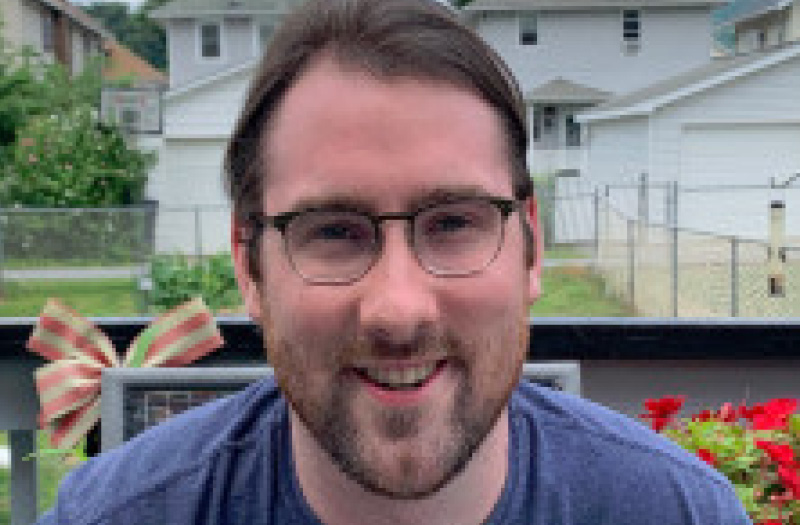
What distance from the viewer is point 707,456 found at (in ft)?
6.81

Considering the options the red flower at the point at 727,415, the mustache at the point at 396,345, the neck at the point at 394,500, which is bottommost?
the red flower at the point at 727,415

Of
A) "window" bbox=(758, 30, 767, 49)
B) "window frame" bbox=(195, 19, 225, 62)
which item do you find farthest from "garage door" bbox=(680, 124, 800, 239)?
"window" bbox=(758, 30, 767, 49)

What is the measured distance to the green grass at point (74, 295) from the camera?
16.8 metres

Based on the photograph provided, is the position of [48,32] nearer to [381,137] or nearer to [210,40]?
[210,40]

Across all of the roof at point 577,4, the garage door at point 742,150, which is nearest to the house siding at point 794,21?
the roof at point 577,4

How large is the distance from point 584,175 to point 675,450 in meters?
30.6

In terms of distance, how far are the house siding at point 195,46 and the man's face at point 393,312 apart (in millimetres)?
35716

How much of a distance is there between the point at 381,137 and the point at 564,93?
32597mm

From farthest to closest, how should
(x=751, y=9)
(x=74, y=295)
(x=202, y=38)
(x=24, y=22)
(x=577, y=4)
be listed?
(x=751, y=9) < (x=24, y=22) < (x=202, y=38) < (x=577, y=4) < (x=74, y=295)

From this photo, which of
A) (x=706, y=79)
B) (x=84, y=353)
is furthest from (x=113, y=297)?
(x=84, y=353)

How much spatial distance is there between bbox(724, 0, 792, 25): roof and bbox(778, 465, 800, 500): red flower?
3786 centimetres

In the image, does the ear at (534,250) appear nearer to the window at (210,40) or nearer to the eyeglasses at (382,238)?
the eyeglasses at (382,238)

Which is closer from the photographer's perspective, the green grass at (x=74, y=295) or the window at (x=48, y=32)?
the green grass at (x=74, y=295)

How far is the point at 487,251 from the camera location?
1397 millimetres
